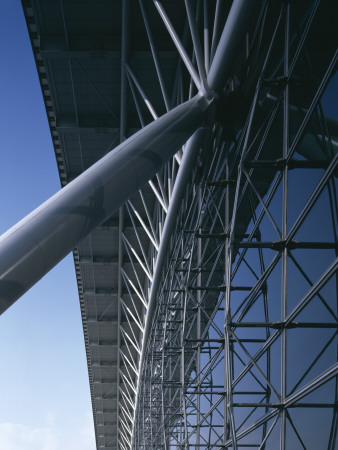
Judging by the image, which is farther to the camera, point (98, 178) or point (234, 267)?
point (234, 267)

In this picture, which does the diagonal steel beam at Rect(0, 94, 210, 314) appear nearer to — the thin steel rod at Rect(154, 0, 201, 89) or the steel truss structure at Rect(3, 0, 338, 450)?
the steel truss structure at Rect(3, 0, 338, 450)

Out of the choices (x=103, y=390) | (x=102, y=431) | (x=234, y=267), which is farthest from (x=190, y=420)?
(x=102, y=431)

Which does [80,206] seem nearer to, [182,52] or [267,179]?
[182,52]

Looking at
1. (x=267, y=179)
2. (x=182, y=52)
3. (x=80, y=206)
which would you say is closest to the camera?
(x=80, y=206)

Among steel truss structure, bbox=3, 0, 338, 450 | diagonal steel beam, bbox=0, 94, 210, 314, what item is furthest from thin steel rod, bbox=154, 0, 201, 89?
diagonal steel beam, bbox=0, 94, 210, 314

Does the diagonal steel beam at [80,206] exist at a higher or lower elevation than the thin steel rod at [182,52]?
lower

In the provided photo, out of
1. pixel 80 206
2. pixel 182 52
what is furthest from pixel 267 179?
pixel 80 206

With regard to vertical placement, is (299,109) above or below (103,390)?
below

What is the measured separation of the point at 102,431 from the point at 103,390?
13.7 metres

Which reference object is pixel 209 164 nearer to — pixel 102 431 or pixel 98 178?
pixel 98 178

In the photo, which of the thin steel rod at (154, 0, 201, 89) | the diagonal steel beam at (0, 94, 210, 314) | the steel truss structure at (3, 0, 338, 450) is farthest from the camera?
the thin steel rod at (154, 0, 201, 89)

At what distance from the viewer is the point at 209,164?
69.3 feet

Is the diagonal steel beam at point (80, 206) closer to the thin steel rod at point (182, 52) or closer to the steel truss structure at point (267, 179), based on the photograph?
the steel truss structure at point (267, 179)

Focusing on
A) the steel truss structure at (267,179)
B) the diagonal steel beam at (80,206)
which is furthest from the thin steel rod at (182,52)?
the diagonal steel beam at (80,206)
